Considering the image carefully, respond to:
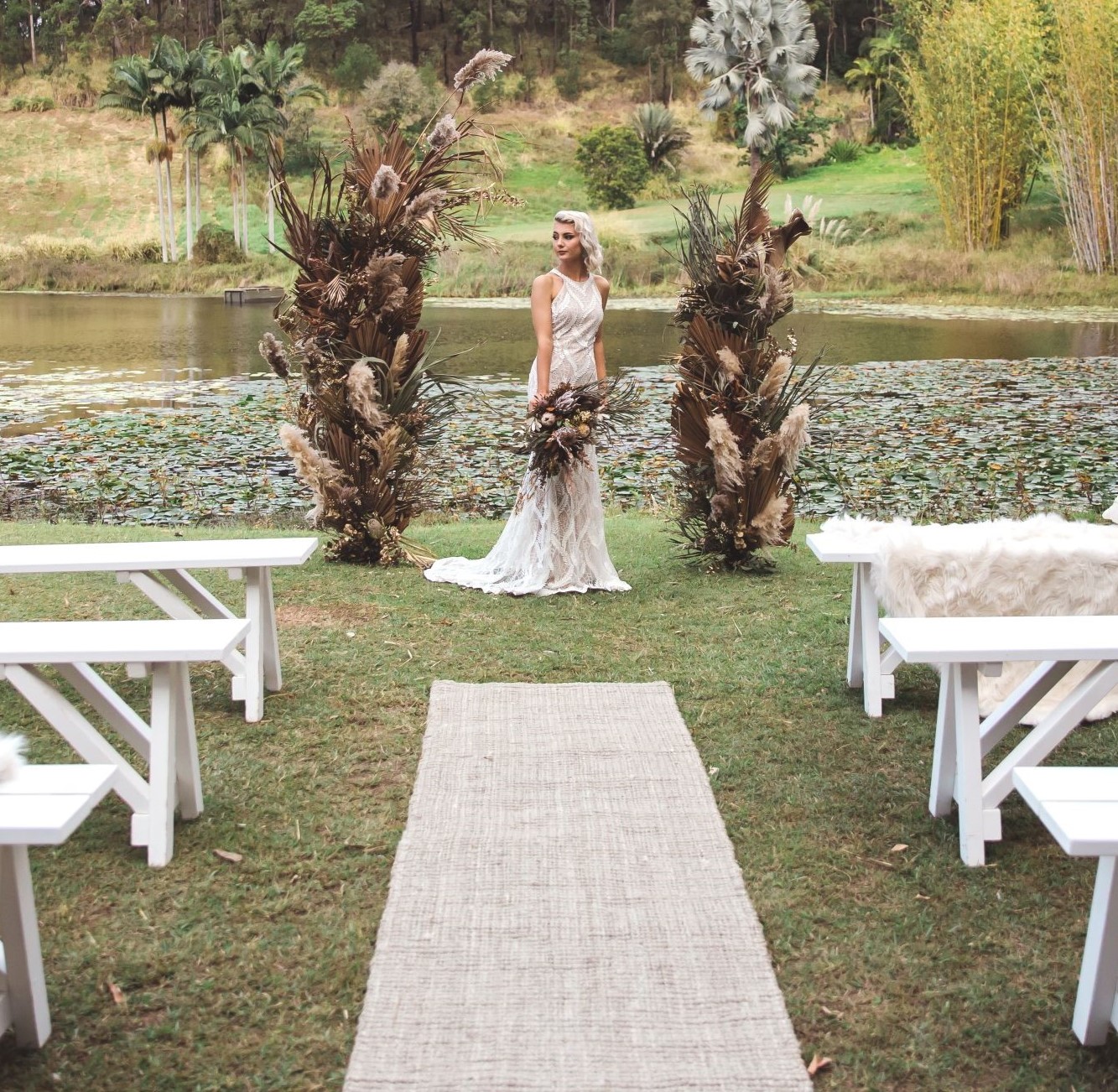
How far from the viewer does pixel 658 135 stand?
3600 cm

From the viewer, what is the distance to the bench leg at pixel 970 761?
283 centimetres

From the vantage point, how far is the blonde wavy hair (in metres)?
5.16

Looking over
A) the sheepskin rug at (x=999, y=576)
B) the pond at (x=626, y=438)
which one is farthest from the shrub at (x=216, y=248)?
the sheepskin rug at (x=999, y=576)

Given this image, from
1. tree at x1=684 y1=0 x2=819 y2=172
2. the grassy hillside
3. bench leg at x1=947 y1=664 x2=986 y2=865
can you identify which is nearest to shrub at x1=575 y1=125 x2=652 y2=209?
the grassy hillside

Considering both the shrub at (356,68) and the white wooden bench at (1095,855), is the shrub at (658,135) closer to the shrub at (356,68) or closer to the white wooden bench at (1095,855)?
the shrub at (356,68)

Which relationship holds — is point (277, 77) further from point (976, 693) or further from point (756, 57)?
point (976, 693)

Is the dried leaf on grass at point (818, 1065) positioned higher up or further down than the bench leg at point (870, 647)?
further down

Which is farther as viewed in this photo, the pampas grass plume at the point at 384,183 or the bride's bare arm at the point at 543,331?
the pampas grass plume at the point at 384,183

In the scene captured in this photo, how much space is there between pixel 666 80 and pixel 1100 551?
45558 millimetres

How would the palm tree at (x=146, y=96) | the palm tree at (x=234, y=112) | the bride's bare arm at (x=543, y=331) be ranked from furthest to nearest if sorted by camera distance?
the palm tree at (x=146, y=96) < the palm tree at (x=234, y=112) < the bride's bare arm at (x=543, y=331)

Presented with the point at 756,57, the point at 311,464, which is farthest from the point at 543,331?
the point at 756,57

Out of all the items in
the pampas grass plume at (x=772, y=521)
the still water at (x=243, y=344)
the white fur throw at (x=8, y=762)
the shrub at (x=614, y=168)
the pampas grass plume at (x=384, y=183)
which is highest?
the shrub at (x=614, y=168)

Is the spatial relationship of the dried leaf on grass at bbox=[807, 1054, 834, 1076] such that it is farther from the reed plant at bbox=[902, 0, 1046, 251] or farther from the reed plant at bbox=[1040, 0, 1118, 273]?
the reed plant at bbox=[902, 0, 1046, 251]

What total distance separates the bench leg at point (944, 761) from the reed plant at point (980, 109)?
22743 millimetres
